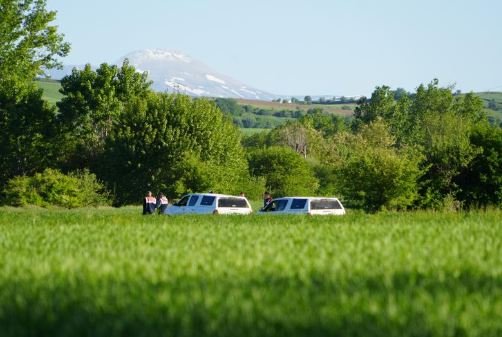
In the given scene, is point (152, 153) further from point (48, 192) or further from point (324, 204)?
point (324, 204)

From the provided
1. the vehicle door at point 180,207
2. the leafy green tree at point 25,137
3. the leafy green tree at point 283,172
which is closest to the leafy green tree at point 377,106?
the leafy green tree at point 283,172

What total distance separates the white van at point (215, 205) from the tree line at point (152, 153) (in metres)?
14.1

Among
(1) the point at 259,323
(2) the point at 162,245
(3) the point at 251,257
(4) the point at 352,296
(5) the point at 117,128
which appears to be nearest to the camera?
(1) the point at 259,323

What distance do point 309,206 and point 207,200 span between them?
5.36 m

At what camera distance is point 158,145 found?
74875 millimetres

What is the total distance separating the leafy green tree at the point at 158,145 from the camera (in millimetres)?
74188

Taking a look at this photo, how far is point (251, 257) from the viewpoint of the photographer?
14820 millimetres

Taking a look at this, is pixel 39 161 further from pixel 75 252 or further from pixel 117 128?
pixel 75 252

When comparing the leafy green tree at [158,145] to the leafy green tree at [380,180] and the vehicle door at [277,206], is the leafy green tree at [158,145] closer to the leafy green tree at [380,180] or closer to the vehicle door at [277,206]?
the leafy green tree at [380,180]

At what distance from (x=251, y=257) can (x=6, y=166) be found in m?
68.2

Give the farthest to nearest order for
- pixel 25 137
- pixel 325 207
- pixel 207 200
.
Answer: pixel 25 137 < pixel 207 200 < pixel 325 207

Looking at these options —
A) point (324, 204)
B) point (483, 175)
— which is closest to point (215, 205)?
point (324, 204)

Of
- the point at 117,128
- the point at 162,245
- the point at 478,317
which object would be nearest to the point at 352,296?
the point at 478,317

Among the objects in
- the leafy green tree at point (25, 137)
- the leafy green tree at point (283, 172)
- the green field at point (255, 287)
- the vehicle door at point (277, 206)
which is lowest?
the leafy green tree at point (283, 172)
